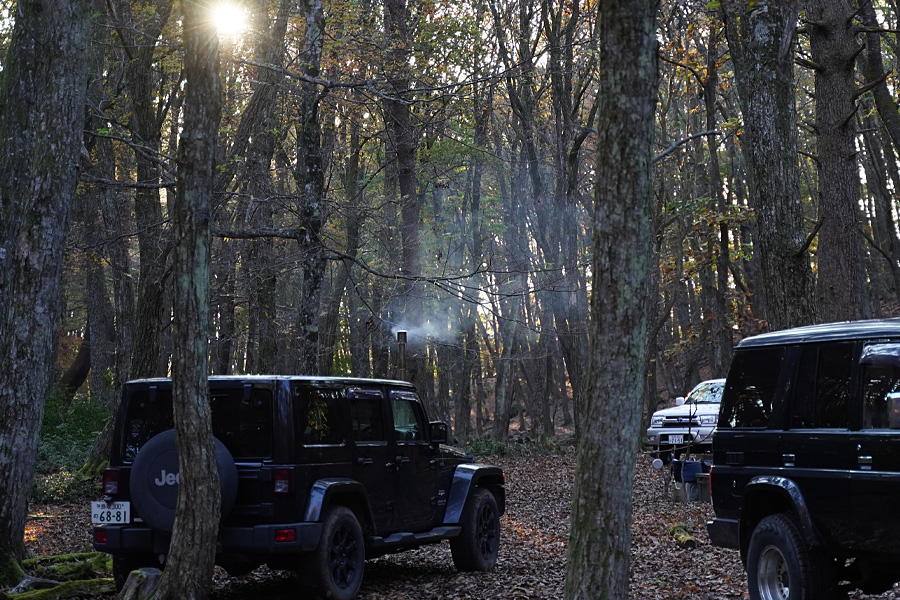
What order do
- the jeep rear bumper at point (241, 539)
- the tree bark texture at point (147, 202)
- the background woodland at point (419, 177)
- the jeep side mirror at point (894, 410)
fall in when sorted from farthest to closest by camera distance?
1. the tree bark texture at point (147, 202)
2. the background woodland at point (419, 177)
3. the jeep rear bumper at point (241, 539)
4. the jeep side mirror at point (894, 410)

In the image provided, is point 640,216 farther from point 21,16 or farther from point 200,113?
point 21,16

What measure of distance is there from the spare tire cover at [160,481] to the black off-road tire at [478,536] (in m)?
3.48

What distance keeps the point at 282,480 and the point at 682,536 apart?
6595mm

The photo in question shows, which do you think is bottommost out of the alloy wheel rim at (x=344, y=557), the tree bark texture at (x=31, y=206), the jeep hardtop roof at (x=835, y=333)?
the alloy wheel rim at (x=344, y=557)

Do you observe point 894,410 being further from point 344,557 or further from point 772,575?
point 344,557

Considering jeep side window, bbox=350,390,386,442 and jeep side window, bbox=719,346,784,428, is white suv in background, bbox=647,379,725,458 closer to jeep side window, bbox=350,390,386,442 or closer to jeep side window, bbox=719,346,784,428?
jeep side window, bbox=350,390,386,442

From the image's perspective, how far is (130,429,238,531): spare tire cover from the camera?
8180mm

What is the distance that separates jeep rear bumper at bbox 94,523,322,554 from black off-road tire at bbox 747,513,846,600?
3708 millimetres

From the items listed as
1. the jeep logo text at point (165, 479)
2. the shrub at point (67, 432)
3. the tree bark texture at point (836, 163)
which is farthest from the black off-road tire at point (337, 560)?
the shrub at point (67, 432)

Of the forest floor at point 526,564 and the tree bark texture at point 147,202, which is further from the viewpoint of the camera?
the tree bark texture at point 147,202

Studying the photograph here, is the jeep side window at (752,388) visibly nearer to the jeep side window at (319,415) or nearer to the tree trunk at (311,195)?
the jeep side window at (319,415)

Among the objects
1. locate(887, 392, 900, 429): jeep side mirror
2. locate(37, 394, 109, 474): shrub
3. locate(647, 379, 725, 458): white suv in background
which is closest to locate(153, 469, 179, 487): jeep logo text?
locate(887, 392, 900, 429): jeep side mirror

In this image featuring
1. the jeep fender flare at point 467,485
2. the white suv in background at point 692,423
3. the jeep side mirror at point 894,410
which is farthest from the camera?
the white suv in background at point 692,423

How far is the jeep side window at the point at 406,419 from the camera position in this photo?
10227 mm
